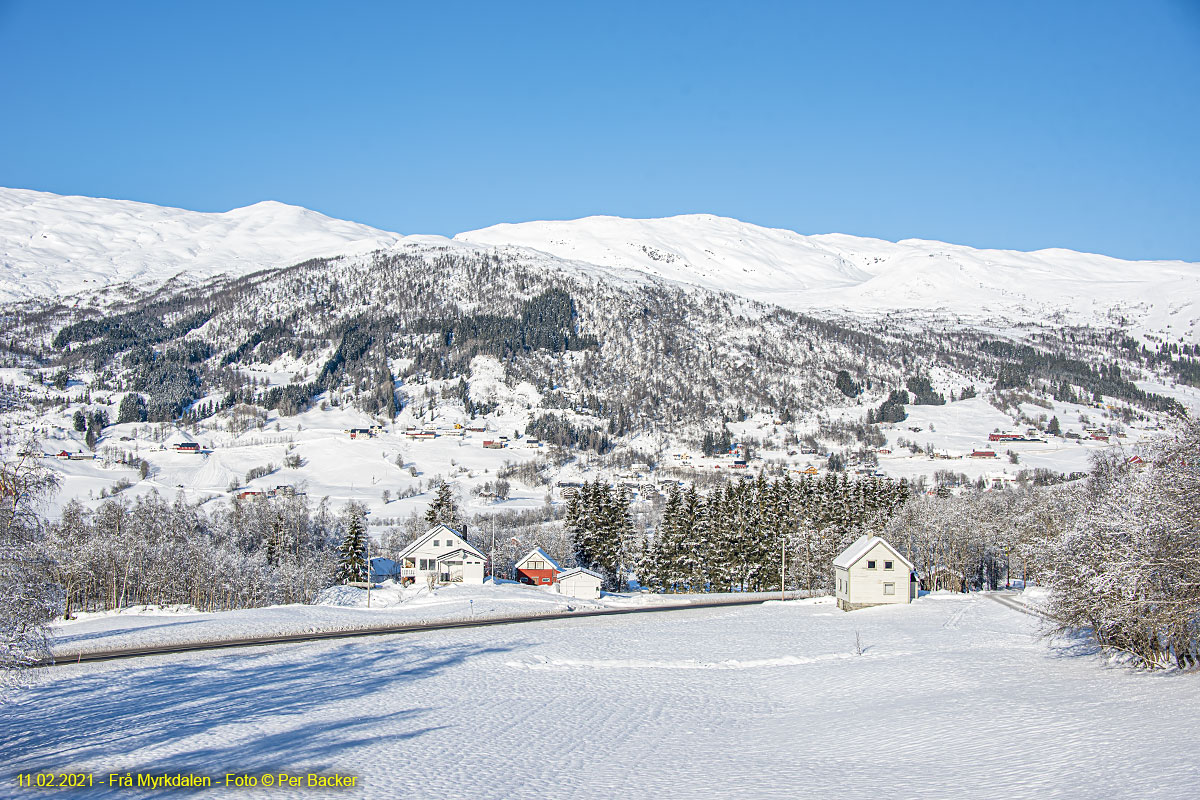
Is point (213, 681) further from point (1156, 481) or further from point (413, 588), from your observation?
point (413, 588)

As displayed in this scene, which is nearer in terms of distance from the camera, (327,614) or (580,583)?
(327,614)

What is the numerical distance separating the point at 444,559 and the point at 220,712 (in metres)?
59.5

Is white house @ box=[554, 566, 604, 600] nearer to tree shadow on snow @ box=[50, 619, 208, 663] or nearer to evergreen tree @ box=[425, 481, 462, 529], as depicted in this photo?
evergreen tree @ box=[425, 481, 462, 529]

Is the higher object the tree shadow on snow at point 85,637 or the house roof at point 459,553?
the house roof at point 459,553

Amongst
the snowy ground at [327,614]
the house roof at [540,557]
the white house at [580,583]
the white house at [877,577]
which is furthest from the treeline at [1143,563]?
the house roof at [540,557]

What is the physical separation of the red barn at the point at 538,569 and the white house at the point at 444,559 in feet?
19.0

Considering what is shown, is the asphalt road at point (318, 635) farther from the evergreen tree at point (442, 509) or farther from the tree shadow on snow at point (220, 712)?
the evergreen tree at point (442, 509)

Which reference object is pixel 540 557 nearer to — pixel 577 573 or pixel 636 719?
pixel 577 573

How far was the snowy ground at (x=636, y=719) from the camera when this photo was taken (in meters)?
21.1

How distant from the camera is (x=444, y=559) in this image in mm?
89000

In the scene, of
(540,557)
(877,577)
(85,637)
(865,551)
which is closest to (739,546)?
(540,557)

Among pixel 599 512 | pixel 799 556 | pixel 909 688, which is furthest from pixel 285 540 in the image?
pixel 909 688

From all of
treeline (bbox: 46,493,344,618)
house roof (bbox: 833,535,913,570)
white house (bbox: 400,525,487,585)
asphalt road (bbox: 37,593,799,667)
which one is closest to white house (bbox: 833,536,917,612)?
house roof (bbox: 833,535,913,570)

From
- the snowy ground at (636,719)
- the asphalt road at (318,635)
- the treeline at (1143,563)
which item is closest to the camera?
the snowy ground at (636,719)
